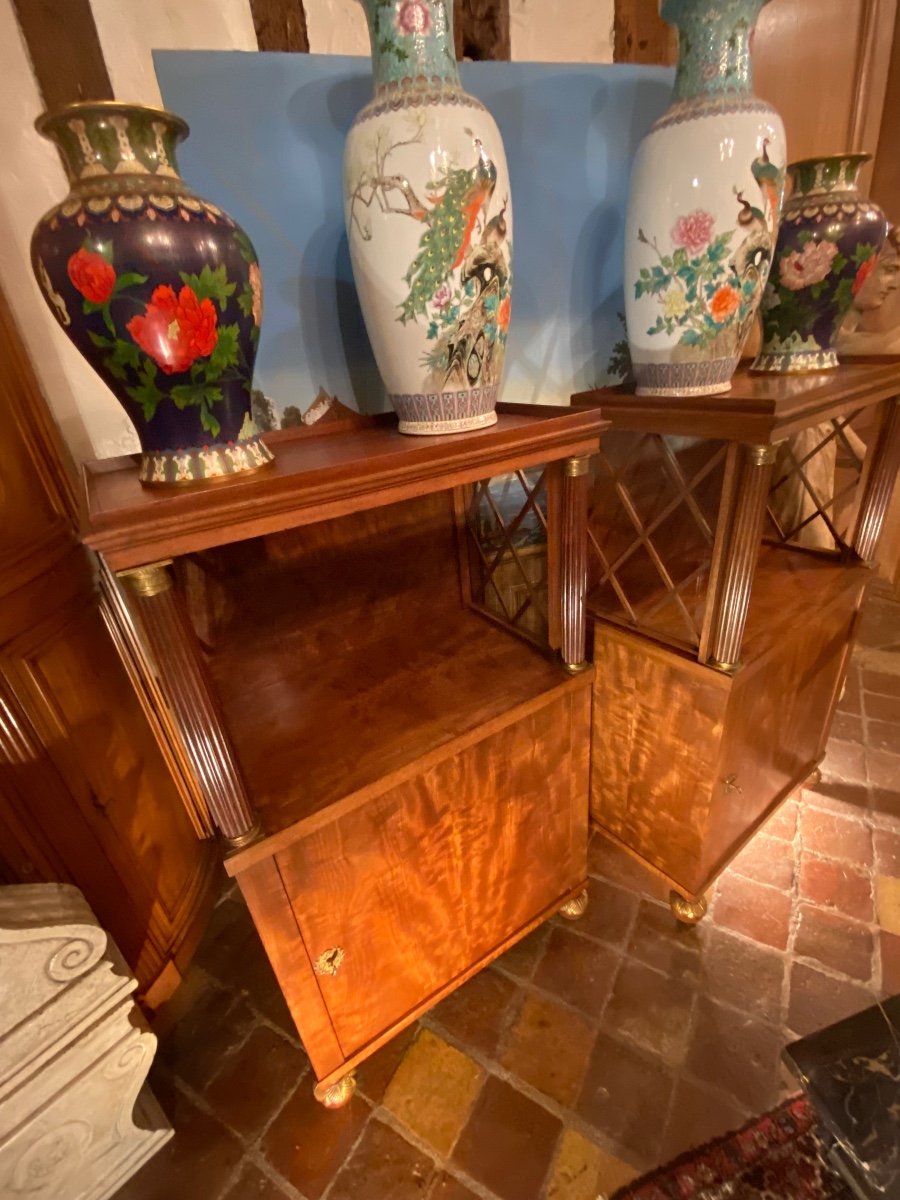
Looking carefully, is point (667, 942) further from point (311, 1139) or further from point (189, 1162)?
point (189, 1162)

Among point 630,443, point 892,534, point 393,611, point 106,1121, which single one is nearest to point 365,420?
point 393,611

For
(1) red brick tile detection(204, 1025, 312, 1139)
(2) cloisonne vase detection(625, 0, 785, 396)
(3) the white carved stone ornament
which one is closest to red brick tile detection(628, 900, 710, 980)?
(1) red brick tile detection(204, 1025, 312, 1139)

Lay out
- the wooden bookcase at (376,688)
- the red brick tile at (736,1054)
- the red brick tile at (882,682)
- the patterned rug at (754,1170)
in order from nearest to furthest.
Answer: the wooden bookcase at (376,688) → the patterned rug at (754,1170) → the red brick tile at (736,1054) → the red brick tile at (882,682)

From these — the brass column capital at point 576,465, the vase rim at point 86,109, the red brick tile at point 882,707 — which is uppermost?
the vase rim at point 86,109

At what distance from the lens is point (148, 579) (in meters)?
0.54

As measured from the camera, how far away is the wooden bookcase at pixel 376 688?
0.60m

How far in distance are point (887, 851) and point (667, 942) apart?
2.07 ft

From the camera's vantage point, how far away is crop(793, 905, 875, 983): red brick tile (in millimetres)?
1105

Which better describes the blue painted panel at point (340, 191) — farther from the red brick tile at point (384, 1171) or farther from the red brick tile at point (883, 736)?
the red brick tile at point (883, 736)

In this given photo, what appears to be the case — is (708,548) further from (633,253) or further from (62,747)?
(62,747)

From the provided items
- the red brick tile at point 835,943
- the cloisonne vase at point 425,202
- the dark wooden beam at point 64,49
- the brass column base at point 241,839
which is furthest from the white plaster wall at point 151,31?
the red brick tile at point 835,943

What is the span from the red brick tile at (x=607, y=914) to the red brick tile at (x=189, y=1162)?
0.75m

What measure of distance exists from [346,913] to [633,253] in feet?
3.58

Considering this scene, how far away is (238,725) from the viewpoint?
0.87m
